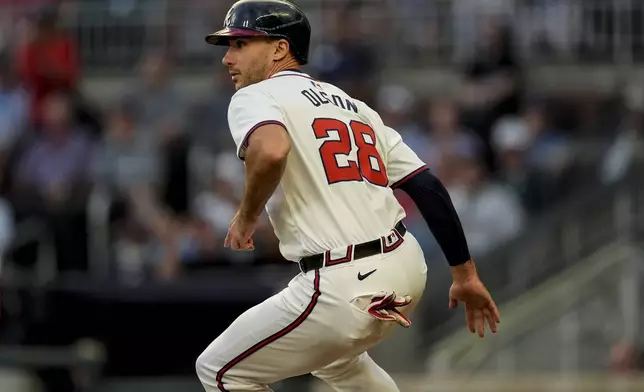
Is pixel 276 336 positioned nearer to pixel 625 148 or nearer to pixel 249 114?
pixel 249 114

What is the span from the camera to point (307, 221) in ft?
18.3

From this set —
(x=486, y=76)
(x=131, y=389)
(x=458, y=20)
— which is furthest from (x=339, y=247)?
(x=458, y=20)

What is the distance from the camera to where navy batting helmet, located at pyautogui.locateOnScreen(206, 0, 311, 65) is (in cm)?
564

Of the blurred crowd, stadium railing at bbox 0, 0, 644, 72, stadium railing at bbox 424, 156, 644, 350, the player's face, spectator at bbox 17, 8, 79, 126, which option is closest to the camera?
the player's face

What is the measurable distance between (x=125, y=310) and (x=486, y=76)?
391cm

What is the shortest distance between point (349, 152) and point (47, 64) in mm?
7409

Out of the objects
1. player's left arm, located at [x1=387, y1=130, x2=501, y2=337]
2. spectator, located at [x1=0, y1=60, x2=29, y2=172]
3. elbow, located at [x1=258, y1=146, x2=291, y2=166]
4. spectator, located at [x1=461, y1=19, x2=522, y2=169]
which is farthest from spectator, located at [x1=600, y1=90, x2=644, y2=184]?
elbow, located at [x1=258, y1=146, x2=291, y2=166]

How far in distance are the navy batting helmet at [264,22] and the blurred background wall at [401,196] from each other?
4206 millimetres

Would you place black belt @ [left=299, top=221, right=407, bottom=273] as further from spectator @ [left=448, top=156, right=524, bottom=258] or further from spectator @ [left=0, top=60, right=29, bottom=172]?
spectator @ [left=0, top=60, right=29, bottom=172]

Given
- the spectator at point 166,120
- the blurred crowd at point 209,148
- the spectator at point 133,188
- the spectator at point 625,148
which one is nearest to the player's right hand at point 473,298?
the blurred crowd at point 209,148

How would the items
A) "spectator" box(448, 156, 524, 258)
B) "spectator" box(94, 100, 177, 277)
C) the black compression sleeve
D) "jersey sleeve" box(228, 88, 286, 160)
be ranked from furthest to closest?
"spectator" box(94, 100, 177, 277) < "spectator" box(448, 156, 524, 258) < the black compression sleeve < "jersey sleeve" box(228, 88, 286, 160)

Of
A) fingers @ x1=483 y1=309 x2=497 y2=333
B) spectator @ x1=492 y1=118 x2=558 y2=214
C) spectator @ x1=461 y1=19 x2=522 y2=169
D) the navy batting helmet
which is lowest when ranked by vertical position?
spectator @ x1=492 y1=118 x2=558 y2=214

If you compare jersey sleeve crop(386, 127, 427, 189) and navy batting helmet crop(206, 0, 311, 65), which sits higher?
navy batting helmet crop(206, 0, 311, 65)

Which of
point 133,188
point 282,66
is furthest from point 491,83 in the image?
point 282,66
